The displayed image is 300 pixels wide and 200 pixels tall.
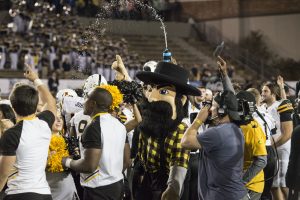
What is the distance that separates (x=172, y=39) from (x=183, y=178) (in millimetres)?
27118

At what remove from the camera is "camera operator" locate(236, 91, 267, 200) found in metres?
5.24

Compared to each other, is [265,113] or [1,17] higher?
[1,17]

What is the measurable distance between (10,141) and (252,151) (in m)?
2.02

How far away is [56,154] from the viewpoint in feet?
18.2

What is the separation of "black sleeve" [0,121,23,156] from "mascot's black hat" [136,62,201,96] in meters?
1.40

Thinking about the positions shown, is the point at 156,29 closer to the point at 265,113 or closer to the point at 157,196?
the point at 265,113

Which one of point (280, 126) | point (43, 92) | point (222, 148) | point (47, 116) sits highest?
point (43, 92)

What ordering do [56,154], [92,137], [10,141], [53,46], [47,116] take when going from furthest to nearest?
[53,46]
[56,154]
[92,137]
[47,116]
[10,141]

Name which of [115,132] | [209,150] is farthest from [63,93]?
[209,150]

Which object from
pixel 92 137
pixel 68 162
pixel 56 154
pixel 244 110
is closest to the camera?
pixel 92 137

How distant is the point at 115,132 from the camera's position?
5.31 meters

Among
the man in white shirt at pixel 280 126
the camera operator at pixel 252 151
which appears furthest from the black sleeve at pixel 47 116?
the man in white shirt at pixel 280 126

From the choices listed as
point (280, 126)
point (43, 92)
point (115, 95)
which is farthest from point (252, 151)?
point (280, 126)

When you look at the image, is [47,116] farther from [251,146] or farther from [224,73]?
[251,146]
